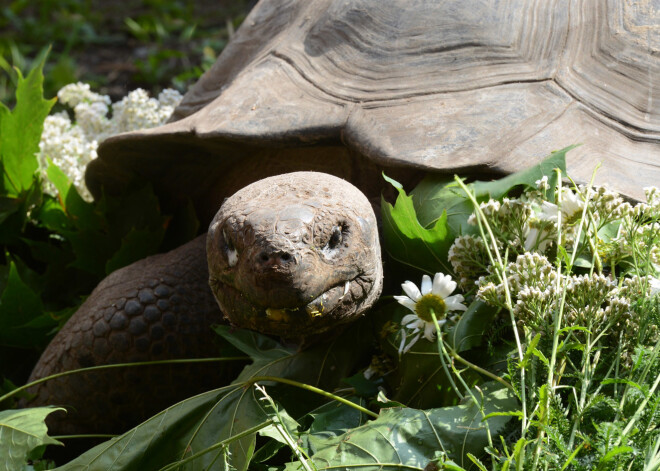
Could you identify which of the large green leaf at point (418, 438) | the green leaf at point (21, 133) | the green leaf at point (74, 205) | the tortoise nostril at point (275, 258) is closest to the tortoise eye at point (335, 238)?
the tortoise nostril at point (275, 258)

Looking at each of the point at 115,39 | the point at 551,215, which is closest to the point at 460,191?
the point at 551,215

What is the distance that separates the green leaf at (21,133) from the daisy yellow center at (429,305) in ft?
5.86

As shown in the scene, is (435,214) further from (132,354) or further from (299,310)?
(132,354)

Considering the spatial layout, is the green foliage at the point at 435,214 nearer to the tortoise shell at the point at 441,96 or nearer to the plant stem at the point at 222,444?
the tortoise shell at the point at 441,96

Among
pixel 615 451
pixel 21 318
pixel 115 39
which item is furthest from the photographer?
pixel 115 39

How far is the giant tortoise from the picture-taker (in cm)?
166

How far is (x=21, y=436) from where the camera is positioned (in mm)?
1524

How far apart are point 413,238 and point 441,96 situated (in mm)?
433

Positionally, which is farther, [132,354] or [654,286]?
[132,354]

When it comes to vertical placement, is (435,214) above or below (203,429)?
above

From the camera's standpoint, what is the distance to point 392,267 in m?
1.82

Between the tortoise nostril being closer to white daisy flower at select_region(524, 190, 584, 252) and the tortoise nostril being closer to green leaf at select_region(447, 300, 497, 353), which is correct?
green leaf at select_region(447, 300, 497, 353)

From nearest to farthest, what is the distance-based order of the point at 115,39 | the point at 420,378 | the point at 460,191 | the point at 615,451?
the point at 615,451, the point at 420,378, the point at 460,191, the point at 115,39

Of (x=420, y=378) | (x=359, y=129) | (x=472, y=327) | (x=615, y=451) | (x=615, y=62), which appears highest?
(x=615, y=62)
